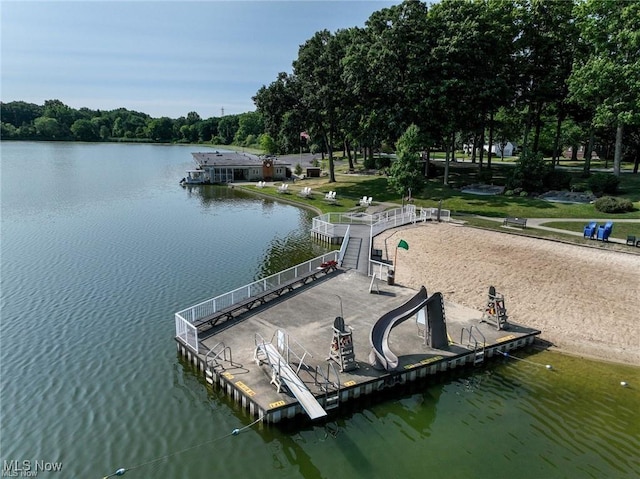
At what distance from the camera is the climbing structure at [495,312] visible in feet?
70.3

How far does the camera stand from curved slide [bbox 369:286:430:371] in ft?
56.3

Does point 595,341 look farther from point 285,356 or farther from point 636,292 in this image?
point 285,356

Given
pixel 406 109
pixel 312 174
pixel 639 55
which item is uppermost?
pixel 639 55

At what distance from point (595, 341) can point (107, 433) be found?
2237 centimetres

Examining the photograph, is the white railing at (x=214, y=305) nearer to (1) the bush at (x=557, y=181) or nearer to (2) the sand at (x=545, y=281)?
(2) the sand at (x=545, y=281)

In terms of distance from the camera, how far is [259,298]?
22.9 metres

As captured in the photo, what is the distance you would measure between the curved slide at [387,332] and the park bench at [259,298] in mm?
7027

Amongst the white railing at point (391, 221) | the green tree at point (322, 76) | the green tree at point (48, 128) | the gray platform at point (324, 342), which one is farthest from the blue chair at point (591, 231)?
the green tree at point (48, 128)

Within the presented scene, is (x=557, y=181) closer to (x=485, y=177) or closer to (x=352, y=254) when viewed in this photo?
(x=485, y=177)

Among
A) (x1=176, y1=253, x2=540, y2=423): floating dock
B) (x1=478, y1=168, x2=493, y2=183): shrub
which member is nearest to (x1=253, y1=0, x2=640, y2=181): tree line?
(x1=478, y1=168, x2=493, y2=183): shrub

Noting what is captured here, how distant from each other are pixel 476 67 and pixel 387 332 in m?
45.4

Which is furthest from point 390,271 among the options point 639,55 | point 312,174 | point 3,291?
point 312,174

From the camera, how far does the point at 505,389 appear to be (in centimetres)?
1791

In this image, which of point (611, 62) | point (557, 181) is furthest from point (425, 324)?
point (611, 62)
